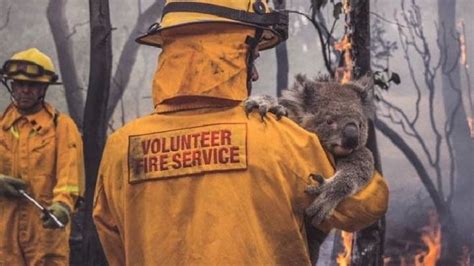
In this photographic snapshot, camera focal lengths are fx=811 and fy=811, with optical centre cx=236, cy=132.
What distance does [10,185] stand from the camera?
5609 millimetres

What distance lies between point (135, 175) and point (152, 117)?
0.20 metres

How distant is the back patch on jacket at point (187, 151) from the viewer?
98.5 inches

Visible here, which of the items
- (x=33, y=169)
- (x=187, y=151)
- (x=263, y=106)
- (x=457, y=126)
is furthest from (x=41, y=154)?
(x=457, y=126)

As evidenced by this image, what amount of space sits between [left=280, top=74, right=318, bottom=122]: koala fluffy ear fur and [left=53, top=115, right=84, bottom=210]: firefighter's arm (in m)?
3.09

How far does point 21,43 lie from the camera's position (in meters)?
8.60

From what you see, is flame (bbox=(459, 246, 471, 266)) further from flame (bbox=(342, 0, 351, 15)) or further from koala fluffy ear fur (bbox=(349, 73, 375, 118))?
koala fluffy ear fur (bbox=(349, 73, 375, 118))

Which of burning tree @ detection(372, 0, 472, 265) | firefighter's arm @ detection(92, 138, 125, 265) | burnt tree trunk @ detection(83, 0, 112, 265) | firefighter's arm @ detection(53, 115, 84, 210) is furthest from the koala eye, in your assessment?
burning tree @ detection(372, 0, 472, 265)

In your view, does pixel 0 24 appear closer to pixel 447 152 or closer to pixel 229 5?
pixel 447 152

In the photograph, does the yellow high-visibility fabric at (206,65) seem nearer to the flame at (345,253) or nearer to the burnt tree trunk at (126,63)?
the flame at (345,253)

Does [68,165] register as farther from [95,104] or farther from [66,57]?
[66,57]

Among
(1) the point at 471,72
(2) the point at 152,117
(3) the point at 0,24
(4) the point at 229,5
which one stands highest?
A: (3) the point at 0,24

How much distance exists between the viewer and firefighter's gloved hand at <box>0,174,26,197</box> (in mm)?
5586

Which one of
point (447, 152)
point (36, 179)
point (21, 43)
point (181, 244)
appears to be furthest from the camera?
point (21, 43)

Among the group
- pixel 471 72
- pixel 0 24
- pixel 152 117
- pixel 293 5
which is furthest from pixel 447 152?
pixel 152 117
